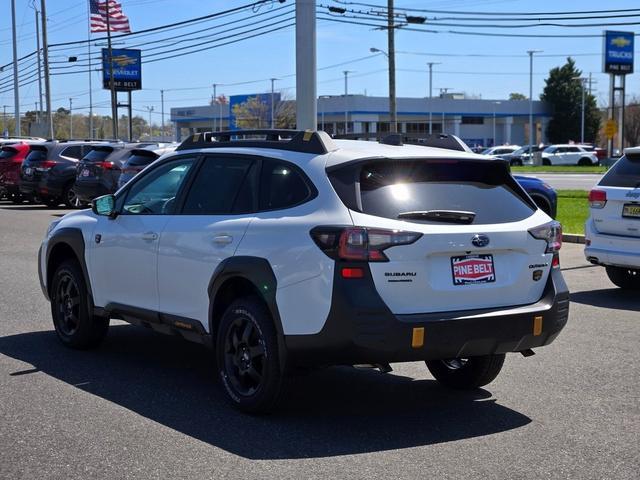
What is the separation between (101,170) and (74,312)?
49.6 feet

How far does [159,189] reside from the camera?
738cm

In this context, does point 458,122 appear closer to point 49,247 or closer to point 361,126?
point 361,126

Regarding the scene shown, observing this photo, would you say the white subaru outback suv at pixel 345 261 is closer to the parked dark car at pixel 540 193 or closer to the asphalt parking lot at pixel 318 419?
the asphalt parking lot at pixel 318 419

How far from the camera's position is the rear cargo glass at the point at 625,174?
10992mm

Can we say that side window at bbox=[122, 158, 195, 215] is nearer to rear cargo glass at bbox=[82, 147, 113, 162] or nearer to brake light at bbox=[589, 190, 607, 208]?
brake light at bbox=[589, 190, 607, 208]

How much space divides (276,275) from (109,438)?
4.49 ft

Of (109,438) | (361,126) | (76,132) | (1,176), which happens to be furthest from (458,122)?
(76,132)

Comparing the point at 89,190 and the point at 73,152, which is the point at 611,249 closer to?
the point at 89,190

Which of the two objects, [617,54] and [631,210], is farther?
[617,54]

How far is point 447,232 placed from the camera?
5.70 meters

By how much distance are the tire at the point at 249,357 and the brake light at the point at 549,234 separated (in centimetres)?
179

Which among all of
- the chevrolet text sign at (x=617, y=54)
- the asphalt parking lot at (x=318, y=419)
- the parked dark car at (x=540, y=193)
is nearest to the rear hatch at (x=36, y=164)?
the parked dark car at (x=540, y=193)

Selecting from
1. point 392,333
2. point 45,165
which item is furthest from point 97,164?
point 392,333

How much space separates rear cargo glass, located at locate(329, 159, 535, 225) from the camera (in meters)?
5.78
